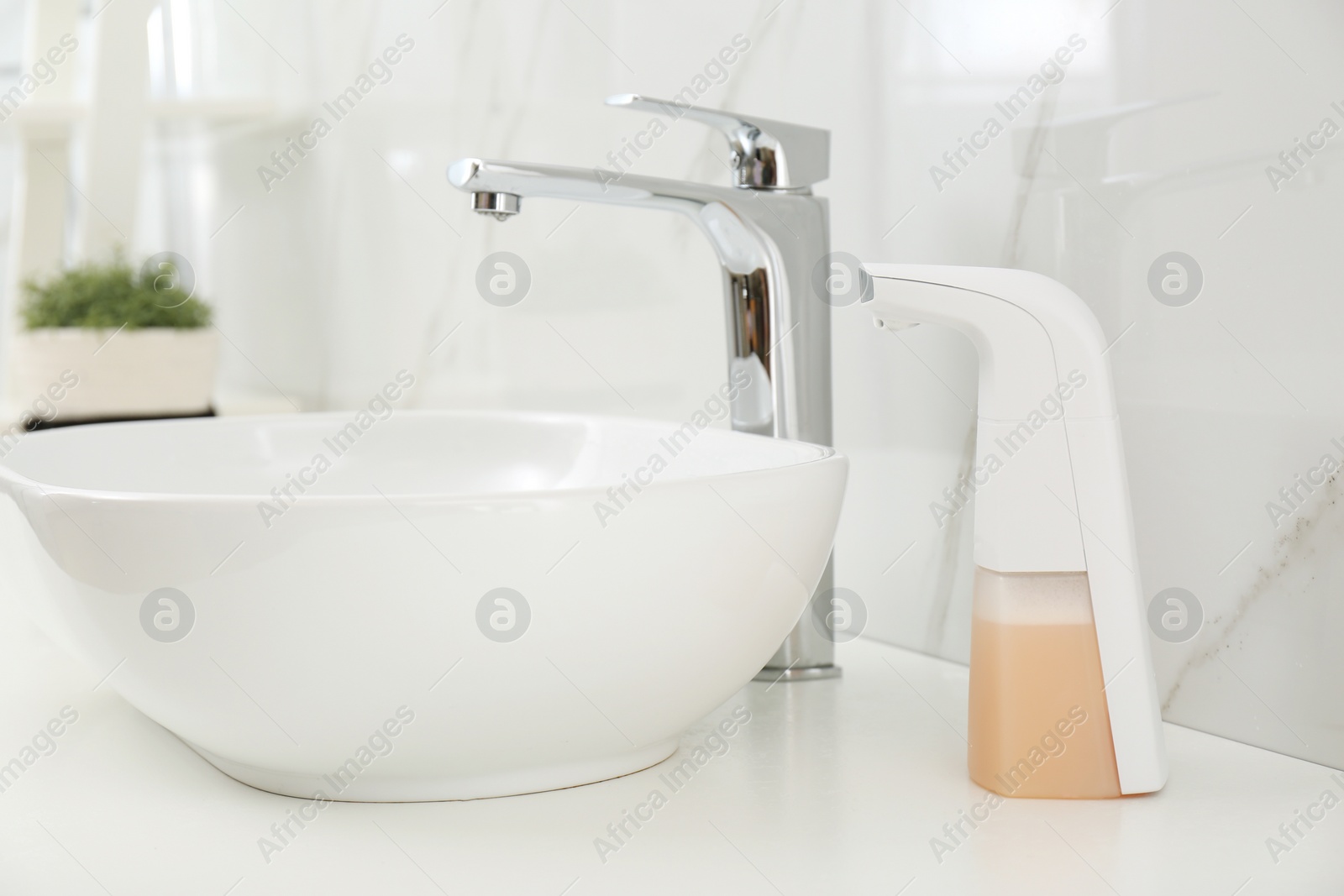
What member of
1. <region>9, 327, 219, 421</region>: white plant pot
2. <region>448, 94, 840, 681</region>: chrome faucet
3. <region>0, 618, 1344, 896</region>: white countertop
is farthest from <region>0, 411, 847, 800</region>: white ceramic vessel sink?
<region>9, 327, 219, 421</region>: white plant pot

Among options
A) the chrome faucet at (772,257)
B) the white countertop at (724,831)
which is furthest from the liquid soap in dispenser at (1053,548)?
the chrome faucet at (772,257)

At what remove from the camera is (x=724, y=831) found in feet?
1.48

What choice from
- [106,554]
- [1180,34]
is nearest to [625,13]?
[1180,34]

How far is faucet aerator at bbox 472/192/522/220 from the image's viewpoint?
1.88 ft

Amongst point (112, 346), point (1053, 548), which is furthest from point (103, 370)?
point (1053, 548)

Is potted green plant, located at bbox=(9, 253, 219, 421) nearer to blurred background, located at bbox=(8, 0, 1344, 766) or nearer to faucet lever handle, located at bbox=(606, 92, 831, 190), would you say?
blurred background, located at bbox=(8, 0, 1344, 766)

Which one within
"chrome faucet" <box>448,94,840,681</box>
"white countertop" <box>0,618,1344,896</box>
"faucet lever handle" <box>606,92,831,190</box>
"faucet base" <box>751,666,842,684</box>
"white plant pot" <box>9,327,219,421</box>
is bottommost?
"faucet base" <box>751,666,842,684</box>

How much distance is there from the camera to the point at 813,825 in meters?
0.45

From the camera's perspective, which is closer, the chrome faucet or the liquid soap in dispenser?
the liquid soap in dispenser

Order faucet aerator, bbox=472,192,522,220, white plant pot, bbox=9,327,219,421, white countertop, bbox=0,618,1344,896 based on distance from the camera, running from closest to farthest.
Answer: white countertop, bbox=0,618,1344,896 < faucet aerator, bbox=472,192,522,220 < white plant pot, bbox=9,327,219,421

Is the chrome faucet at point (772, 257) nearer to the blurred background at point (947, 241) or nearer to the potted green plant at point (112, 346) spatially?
the blurred background at point (947, 241)

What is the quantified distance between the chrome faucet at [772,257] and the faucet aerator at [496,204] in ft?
0.15

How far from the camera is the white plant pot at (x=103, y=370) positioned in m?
1.24

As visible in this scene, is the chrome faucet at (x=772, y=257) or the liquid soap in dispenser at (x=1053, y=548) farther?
the chrome faucet at (x=772, y=257)
